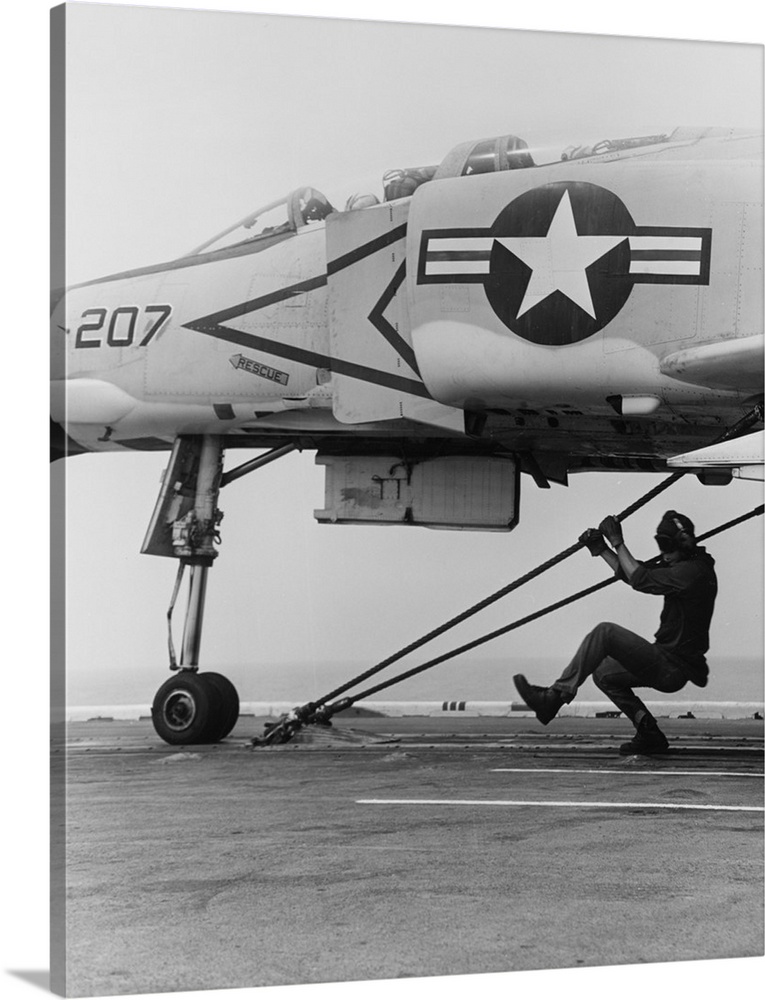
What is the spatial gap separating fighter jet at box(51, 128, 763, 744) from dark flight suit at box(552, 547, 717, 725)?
17.3 inches

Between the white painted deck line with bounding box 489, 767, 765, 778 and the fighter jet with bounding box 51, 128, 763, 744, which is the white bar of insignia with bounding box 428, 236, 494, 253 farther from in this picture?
the white painted deck line with bounding box 489, 767, 765, 778

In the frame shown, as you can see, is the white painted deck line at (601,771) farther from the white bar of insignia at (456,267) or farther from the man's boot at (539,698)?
the white bar of insignia at (456,267)

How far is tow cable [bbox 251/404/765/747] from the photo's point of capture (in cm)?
520

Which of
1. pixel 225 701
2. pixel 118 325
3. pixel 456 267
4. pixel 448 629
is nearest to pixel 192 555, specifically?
pixel 225 701

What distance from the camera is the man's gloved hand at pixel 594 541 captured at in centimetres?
537

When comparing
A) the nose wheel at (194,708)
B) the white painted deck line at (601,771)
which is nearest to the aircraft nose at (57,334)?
the nose wheel at (194,708)

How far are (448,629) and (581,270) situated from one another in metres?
1.30

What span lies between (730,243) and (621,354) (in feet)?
1.71

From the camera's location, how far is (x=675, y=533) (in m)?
5.43

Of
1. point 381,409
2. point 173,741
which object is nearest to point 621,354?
point 381,409

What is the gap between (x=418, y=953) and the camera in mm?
4891

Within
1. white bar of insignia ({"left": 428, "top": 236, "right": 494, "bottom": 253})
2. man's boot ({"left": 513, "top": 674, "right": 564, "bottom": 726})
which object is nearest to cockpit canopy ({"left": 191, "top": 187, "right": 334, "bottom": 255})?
white bar of insignia ({"left": 428, "top": 236, "right": 494, "bottom": 253})

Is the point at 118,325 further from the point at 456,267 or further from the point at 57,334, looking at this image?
the point at 456,267

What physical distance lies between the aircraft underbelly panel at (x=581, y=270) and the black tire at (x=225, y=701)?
1.23 meters
